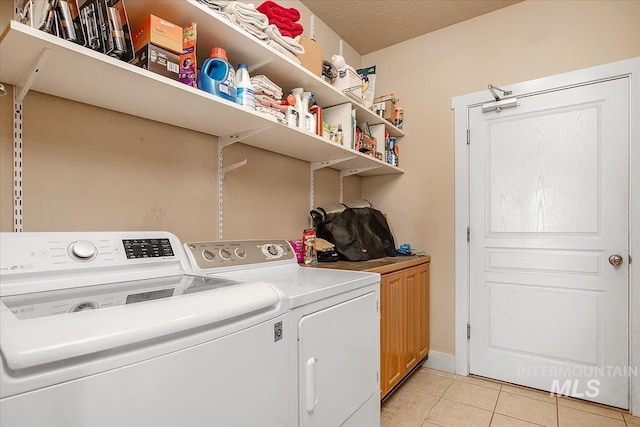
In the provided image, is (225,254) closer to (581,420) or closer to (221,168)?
(221,168)

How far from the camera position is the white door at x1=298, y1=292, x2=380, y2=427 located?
111 centimetres

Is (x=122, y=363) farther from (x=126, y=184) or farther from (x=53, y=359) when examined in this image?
(x=126, y=184)

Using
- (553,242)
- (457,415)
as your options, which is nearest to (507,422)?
(457,415)

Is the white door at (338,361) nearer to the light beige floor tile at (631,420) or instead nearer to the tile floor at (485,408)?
the tile floor at (485,408)

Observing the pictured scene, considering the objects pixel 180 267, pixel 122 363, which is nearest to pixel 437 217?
pixel 180 267

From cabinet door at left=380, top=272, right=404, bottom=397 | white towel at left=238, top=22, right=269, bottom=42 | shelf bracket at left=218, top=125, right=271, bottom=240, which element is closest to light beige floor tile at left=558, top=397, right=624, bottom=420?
cabinet door at left=380, top=272, right=404, bottom=397

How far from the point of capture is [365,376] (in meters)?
1.48

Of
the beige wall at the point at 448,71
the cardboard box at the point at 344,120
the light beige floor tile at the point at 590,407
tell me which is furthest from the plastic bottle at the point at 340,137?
the light beige floor tile at the point at 590,407

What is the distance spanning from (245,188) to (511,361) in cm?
223

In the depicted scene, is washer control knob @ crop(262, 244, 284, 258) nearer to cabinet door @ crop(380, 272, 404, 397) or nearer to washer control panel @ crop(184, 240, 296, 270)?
washer control panel @ crop(184, 240, 296, 270)

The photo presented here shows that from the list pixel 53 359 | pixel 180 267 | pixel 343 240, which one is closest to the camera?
pixel 53 359

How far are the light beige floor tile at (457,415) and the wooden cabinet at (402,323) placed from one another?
0.27 meters

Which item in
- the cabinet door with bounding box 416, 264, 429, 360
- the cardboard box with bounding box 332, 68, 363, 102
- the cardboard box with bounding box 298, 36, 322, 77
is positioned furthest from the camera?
the cabinet door with bounding box 416, 264, 429, 360

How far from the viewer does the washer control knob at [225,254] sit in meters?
1.39
